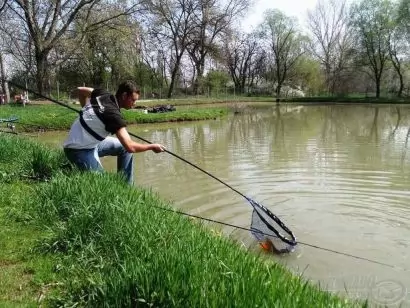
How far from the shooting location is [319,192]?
877cm

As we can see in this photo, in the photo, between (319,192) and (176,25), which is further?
(176,25)

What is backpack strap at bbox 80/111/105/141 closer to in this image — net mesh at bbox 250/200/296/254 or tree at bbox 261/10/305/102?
net mesh at bbox 250/200/296/254

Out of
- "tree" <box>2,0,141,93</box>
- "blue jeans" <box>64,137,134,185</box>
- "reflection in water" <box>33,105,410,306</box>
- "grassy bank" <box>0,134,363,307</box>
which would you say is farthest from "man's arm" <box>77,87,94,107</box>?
"tree" <box>2,0,141,93</box>

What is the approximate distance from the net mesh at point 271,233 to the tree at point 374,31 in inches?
2250

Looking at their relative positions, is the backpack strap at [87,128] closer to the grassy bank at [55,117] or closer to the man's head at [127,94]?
the man's head at [127,94]

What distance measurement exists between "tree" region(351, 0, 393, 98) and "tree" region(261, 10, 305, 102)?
35.5ft

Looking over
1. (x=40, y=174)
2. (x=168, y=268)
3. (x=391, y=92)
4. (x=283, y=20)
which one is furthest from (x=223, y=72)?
(x=168, y=268)

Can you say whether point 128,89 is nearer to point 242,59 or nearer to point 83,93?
point 83,93

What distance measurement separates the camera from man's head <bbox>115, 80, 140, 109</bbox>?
594 cm

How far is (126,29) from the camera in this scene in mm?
30453

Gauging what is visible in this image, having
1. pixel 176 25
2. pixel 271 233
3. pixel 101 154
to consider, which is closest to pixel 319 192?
pixel 271 233

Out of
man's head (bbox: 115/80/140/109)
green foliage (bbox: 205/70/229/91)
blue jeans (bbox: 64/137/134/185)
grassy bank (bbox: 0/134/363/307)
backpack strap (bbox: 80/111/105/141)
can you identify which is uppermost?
green foliage (bbox: 205/70/229/91)

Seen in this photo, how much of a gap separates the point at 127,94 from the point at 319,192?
14.7 ft

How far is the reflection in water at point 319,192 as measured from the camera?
524cm
